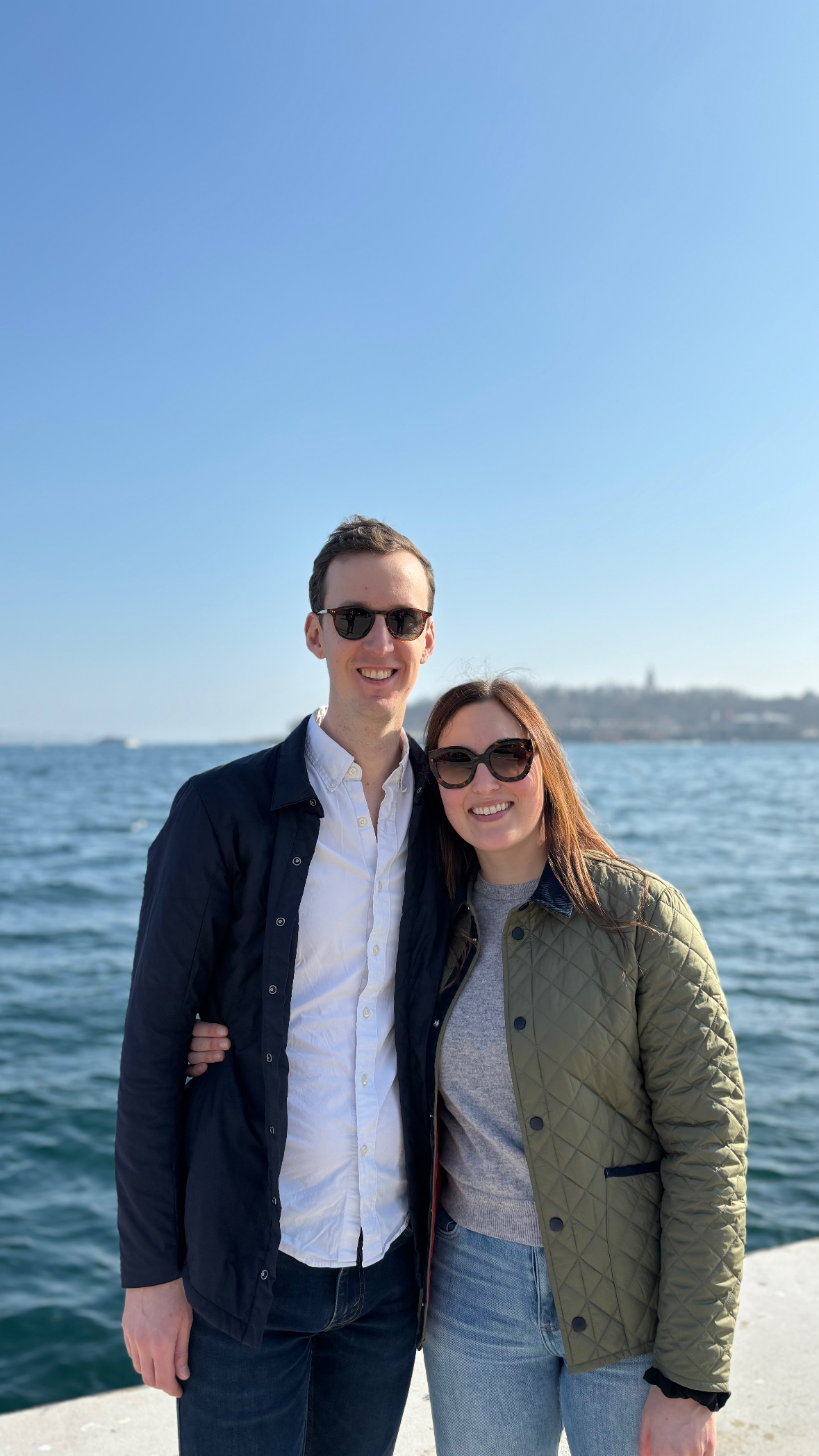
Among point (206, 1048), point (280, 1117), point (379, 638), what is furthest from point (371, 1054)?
point (379, 638)

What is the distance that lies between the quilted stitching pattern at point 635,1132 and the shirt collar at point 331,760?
0.67 m

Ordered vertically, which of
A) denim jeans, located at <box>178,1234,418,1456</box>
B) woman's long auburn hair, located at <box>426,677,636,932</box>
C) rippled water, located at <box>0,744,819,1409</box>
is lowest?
rippled water, located at <box>0,744,819,1409</box>

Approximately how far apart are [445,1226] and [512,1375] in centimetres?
36

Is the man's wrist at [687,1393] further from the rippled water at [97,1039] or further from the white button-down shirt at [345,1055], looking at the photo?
the rippled water at [97,1039]

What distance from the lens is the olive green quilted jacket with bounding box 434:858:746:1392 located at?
2.13 metres

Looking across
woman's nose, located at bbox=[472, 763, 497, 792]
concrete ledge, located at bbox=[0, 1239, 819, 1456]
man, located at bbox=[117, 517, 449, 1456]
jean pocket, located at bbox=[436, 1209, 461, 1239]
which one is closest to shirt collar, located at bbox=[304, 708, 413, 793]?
man, located at bbox=[117, 517, 449, 1456]

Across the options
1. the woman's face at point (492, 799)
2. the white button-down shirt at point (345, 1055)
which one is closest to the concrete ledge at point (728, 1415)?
the white button-down shirt at point (345, 1055)

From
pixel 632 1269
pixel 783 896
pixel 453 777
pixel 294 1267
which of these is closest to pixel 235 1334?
pixel 294 1267

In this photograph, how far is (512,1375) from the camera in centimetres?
226

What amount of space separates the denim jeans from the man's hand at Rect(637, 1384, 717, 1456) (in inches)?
25.4

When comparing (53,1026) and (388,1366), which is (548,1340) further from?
(53,1026)

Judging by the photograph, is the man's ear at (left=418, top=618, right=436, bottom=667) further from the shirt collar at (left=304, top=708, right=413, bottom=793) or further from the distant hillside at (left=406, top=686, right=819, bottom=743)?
the distant hillside at (left=406, top=686, right=819, bottom=743)

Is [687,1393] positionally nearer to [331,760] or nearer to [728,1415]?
[728,1415]

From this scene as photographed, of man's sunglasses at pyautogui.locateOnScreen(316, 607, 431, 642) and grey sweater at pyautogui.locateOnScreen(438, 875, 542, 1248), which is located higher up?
man's sunglasses at pyautogui.locateOnScreen(316, 607, 431, 642)
